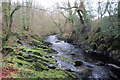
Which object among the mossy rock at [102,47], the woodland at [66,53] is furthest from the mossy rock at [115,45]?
the mossy rock at [102,47]

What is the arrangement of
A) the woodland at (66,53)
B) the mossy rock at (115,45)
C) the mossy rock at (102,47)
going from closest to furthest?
the woodland at (66,53) < the mossy rock at (115,45) < the mossy rock at (102,47)

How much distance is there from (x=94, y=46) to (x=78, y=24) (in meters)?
7.04

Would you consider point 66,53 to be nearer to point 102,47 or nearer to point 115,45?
point 102,47

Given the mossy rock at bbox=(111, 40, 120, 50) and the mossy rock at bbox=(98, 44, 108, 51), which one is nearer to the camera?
the mossy rock at bbox=(111, 40, 120, 50)

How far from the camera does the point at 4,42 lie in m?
7.31

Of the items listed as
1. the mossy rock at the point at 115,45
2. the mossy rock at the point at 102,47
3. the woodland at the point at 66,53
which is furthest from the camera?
the mossy rock at the point at 102,47

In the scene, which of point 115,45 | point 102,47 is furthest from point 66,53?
point 115,45

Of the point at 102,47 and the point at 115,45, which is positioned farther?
the point at 102,47

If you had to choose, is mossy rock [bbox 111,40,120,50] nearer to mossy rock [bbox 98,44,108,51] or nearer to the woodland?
the woodland

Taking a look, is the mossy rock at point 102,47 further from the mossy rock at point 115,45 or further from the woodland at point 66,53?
the mossy rock at point 115,45

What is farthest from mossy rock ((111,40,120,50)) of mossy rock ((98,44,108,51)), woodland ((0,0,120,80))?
mossy rock ((98,44,108,51))

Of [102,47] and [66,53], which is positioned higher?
[102,47]

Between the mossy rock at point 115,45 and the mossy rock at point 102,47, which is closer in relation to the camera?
the mossy rock at point 115,45

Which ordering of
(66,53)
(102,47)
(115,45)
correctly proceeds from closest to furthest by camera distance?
(115,45)
(102,47)
(66,53)
